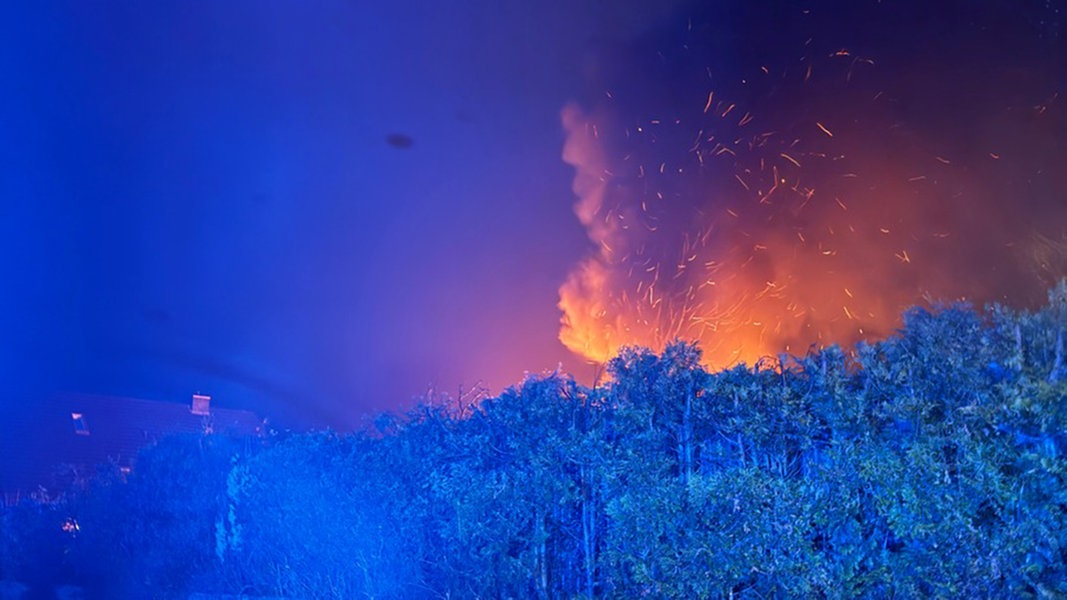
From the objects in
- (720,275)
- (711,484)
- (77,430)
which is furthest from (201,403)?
(711,484)

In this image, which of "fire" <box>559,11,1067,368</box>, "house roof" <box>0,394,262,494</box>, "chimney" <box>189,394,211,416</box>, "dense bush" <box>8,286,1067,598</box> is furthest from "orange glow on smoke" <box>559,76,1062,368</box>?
"house roof" <box>0,394,262,494</box>

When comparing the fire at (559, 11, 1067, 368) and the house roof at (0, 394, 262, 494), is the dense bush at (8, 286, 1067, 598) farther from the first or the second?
the house roof at (0, 394, 262, 494)

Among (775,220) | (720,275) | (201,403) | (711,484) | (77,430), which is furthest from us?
(77,430)

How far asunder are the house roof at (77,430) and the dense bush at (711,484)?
465 inches

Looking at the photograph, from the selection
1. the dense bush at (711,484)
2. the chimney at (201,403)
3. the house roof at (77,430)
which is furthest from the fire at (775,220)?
the house roof at (77,430)

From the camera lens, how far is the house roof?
18109 mm

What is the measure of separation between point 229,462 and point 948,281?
8591 mm

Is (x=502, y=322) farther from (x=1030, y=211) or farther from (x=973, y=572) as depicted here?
(x=973, y=572)

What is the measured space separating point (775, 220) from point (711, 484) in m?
6.23

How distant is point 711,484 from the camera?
5125 mm

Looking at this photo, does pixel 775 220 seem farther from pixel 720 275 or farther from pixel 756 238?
pixel 720 275

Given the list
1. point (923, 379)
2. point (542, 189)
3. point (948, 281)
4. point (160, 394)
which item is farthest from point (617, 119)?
point (160, 394)

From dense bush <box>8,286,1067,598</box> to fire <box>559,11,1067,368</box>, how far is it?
3.55 meters

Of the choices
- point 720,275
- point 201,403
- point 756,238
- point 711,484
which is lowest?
point 711,484
